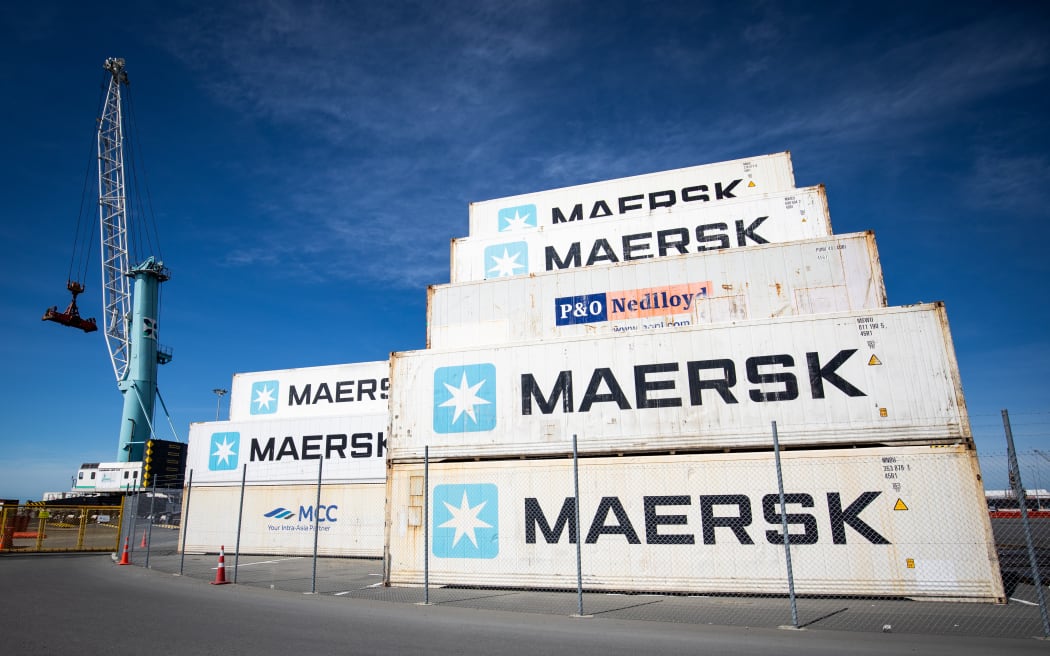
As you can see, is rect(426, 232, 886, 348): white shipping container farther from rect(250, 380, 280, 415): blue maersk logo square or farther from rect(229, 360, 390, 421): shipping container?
rect(250, 380, 280, 415): blue maersk logo square

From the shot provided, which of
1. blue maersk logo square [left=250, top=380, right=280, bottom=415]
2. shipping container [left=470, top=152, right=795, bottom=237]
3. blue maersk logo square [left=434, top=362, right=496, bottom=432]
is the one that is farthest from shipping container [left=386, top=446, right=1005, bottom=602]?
blue maersk logo square [left=250, top=380, right=280, bottom=415]

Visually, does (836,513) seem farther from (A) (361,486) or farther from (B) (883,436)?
(A) (361,486)

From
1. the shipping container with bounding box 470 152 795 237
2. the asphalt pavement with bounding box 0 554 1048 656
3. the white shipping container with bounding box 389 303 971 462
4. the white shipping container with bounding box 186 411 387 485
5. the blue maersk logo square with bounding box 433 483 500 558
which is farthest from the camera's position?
the white shipping container with bounding box 186 411 387 485

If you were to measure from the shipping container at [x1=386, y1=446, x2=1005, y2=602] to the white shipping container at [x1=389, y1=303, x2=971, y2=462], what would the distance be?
0.42 meters

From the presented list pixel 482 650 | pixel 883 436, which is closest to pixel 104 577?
pixel 482 650

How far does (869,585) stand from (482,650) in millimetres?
6965

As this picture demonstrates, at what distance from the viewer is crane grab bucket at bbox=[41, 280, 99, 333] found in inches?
1790

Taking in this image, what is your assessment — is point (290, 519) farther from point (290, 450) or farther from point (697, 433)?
point (697, 433)

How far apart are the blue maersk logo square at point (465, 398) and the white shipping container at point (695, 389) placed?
0.9 inches

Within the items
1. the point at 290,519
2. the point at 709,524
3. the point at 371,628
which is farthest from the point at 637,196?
the point at 290,519

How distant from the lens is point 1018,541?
21250mm

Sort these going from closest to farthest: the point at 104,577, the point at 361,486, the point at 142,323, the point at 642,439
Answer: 1. the point at 642,439
2. the point at 104,577
3. the point at 361,486
4. the point at 142,323

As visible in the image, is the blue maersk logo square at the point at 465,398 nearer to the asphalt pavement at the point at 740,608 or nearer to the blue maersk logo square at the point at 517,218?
the asphalt pavement at the point at 740,608

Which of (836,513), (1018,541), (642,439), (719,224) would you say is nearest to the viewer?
(836,513)
